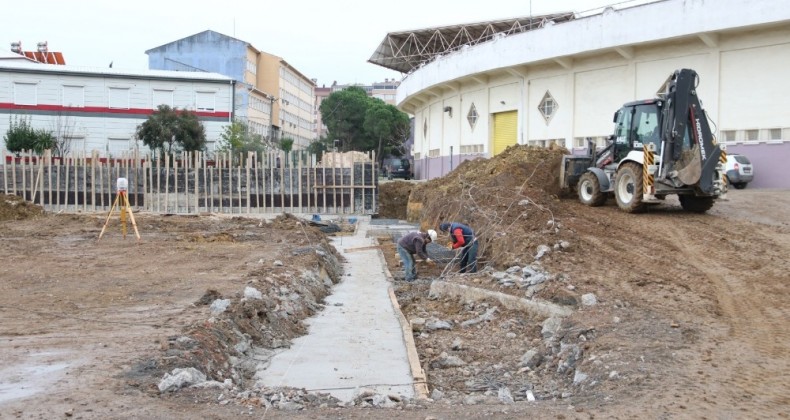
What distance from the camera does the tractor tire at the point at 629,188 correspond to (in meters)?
16.2

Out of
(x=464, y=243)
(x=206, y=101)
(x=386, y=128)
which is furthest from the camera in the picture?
(x=386, y=128)

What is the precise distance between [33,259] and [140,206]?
15.7 m

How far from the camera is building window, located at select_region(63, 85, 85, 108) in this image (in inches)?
1857

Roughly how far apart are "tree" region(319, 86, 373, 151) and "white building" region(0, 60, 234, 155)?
2607cm

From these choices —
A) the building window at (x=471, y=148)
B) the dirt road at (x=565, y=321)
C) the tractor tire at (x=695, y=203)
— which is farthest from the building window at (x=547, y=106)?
the tractor tire at (x=695, y=203)

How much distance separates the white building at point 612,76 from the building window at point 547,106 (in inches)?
1.7

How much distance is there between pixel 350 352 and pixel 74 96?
4402cm

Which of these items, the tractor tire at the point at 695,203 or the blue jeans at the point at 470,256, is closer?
the blue jeans at the point at 470,256

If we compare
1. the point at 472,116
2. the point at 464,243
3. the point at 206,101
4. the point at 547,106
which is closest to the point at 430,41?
the point at 472,116

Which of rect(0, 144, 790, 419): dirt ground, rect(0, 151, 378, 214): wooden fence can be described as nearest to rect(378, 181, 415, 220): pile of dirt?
rect(0, 151, 378, 214): wooden fence

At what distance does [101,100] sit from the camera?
1877 inches

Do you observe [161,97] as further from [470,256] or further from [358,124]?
[470,256]

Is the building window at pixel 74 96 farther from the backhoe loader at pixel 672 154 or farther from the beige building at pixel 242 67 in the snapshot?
the backhoe loader at pixel 672 154

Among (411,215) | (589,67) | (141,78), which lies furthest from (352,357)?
(141,78)
